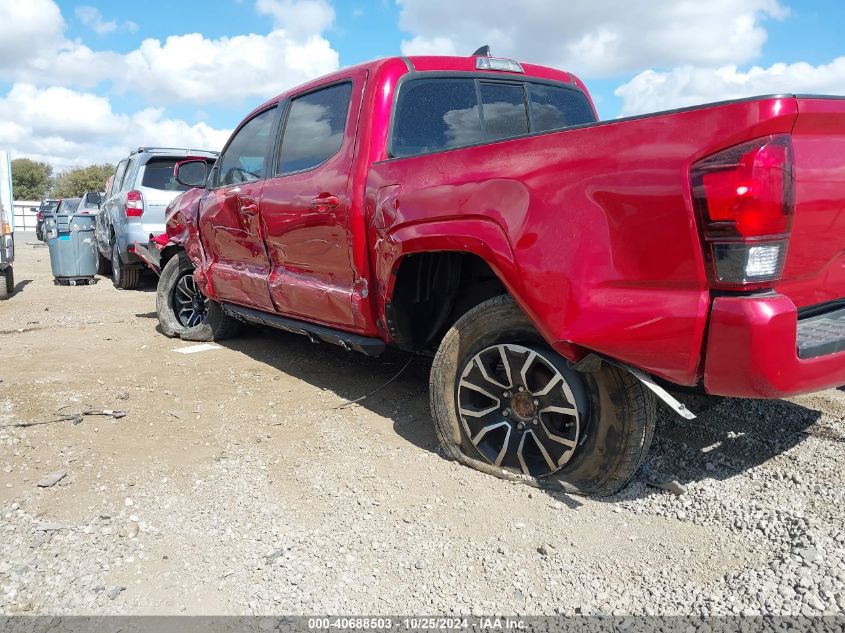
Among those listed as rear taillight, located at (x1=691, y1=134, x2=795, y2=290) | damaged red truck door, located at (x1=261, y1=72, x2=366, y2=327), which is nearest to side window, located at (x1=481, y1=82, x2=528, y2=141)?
damaged red truck door, located at (x1=261, y1=72, x2=366, y2=327)

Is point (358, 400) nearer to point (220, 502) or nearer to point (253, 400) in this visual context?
point (253, 400)

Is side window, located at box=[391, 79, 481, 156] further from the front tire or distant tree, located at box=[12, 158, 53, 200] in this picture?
distant tree, located at box=[12, 158, 53, 200]

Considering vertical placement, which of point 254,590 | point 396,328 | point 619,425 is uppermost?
point 396,328

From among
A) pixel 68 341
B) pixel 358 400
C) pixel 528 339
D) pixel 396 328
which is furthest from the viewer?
pixel 68 341

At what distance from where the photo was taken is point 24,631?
2.10 m

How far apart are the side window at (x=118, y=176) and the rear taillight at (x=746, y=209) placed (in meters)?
9.97

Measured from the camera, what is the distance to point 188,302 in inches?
250

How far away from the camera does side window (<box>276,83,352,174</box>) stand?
3883 mm

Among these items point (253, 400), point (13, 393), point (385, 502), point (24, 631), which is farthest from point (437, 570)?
point (13, 393)

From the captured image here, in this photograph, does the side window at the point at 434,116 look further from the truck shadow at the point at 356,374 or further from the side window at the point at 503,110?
the truck shadow at the point at 356,374

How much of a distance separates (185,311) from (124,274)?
14.0 ft

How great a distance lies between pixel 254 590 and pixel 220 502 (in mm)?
711

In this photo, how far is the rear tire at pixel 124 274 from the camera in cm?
997

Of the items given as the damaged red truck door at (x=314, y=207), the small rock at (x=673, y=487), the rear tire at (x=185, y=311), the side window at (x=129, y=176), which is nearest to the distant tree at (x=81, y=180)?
the side window at (x=129, y=176)
